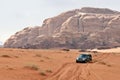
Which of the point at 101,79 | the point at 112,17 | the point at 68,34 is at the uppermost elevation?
the point at 112,17

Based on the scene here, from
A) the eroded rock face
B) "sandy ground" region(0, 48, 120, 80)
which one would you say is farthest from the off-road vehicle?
the eroded rock face

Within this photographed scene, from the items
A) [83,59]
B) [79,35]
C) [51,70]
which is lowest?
[51,70]

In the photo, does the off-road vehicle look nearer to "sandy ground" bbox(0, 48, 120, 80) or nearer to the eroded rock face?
"sandy ground" bbox(0, 48, 120, 80)

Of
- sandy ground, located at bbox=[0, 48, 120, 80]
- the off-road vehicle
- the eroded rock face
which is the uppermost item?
the eroded rock face

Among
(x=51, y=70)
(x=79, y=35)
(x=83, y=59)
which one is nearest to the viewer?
(x=51, y=70)

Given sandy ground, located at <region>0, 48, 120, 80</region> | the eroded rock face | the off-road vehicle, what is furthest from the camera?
the eroded rock face

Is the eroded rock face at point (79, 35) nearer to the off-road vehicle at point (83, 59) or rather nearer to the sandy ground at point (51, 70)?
the off-road vehicle at point (83, 59)

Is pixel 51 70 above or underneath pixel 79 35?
underneath

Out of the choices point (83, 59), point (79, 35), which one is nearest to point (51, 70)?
point (83, 59)

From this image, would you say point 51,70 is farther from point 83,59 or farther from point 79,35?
point 79,35

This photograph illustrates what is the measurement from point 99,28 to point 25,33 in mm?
47760

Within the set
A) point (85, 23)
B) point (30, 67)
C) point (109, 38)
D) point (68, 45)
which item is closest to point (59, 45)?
point (68, 45)

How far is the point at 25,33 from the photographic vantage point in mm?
196000

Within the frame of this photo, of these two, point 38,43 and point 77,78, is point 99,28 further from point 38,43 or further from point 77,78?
point 77,78
